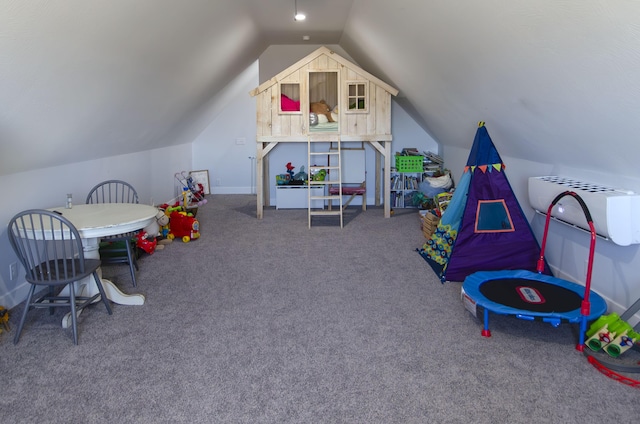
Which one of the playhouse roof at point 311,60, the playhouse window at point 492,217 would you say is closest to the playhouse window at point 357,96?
the playhouse roof at point 311,60

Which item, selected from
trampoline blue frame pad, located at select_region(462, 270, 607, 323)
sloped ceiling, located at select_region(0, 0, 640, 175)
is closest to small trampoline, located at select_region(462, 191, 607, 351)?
trampoline blue frame pad, located at select_region(462, 270, 607, 323)

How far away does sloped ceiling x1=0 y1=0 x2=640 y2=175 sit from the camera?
236 centimetres

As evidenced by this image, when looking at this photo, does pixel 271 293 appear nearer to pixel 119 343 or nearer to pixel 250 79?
pixel 119 343

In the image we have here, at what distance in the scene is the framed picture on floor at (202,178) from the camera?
8582 mm

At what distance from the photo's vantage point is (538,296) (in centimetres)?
313

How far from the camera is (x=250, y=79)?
8641 mm

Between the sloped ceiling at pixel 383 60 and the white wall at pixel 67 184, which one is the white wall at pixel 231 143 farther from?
the sloped ceiling at pixel 383 60

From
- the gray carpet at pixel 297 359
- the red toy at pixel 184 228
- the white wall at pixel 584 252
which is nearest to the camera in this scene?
the gray carpet at pixel 297 359

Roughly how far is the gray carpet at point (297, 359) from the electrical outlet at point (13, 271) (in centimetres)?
25

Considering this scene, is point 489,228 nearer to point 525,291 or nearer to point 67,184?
point 525,291

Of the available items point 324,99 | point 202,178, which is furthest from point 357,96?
point 202,178

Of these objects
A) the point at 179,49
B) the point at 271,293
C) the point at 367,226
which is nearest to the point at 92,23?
the point at 179,49

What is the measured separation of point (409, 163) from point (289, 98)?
2.13m

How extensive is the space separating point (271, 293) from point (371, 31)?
3.30 metres
